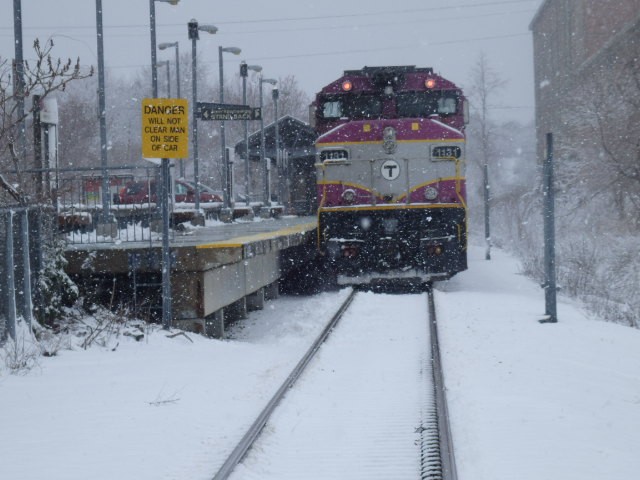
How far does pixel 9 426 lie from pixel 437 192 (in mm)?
10294

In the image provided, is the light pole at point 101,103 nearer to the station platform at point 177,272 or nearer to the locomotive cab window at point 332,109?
the station platform at point 177,272

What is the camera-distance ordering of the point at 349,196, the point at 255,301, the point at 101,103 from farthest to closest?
the point at 349,196, the point at 255,301, the point at 101,103

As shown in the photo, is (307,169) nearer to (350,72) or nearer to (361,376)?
(350,72)

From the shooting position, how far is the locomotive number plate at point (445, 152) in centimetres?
1499

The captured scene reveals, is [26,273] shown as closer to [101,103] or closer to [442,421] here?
[442,421]

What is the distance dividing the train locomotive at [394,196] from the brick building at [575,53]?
16.2m

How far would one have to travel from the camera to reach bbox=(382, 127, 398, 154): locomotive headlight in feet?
49.5

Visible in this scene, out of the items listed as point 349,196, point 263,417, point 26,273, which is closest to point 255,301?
point 349,196

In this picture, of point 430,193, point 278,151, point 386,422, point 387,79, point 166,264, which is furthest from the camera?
point 278,151

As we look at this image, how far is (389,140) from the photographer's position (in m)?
15.1

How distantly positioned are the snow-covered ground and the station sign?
18.5ft

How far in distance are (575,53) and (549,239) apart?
40.5m

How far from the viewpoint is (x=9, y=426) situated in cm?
605

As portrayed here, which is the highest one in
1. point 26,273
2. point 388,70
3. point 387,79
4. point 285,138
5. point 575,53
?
point 575,53
